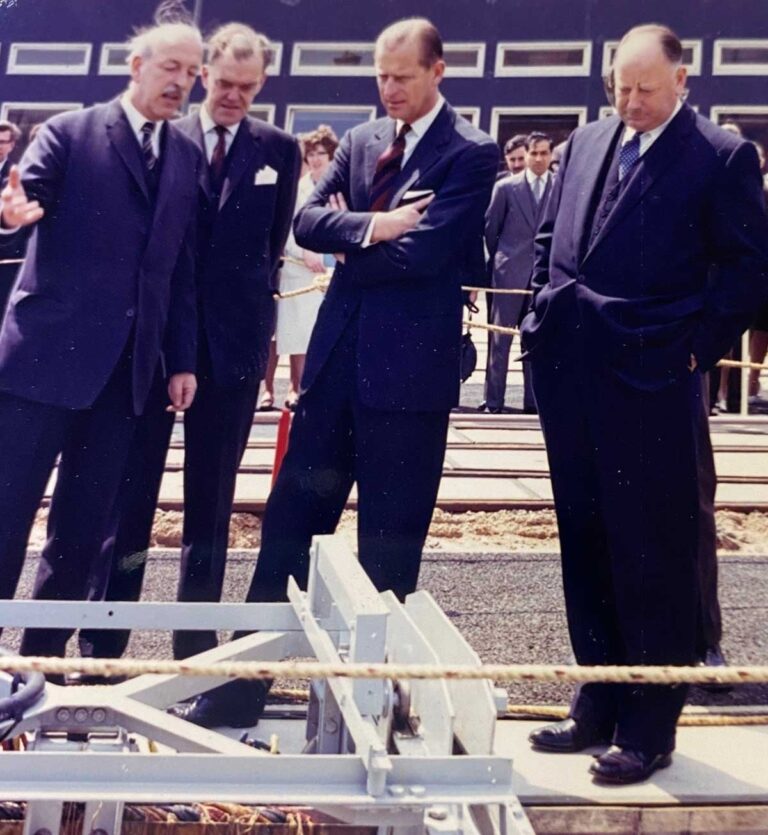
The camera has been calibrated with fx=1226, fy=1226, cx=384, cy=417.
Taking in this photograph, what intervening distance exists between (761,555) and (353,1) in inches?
107

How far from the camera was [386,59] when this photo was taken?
2.86m

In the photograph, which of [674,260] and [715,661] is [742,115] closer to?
[674,260]

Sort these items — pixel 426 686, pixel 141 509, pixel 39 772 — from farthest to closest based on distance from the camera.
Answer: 1. pixel 141 509
2. pixel 426 686
3. pixel 39 772

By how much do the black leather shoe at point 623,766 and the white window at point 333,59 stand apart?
185cm

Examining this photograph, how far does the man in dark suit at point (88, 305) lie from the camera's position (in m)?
2.76

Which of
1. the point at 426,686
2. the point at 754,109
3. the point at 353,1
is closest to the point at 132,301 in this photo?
the point at 353,1

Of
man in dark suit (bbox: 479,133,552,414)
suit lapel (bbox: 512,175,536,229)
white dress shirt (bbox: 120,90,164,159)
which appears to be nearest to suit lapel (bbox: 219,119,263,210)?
white dress shirt (bbox: 120,90,164,159)

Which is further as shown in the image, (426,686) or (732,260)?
(732,260)

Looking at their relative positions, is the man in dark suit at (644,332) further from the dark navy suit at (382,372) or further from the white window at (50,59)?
the white window at (50,59)

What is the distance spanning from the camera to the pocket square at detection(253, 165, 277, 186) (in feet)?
10.0

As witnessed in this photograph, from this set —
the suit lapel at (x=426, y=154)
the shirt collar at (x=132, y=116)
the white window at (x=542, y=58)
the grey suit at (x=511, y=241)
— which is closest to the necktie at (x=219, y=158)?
the shirt collar at (x=132, y=116)

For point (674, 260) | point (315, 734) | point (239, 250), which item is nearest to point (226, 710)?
point (315, 734)

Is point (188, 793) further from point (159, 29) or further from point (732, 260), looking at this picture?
point (159, 29)

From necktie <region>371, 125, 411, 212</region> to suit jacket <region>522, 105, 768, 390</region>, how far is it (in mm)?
481
